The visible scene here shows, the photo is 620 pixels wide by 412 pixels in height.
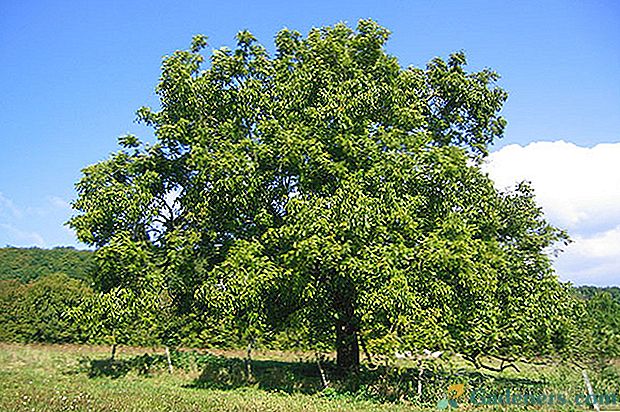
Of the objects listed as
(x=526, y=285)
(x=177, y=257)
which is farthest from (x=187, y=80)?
(x=526, y=285)

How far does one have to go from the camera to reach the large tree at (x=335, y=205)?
13383 millimetres

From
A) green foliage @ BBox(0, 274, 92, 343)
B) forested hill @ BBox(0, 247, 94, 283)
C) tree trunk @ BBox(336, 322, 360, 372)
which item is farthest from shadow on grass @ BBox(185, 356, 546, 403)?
forested hill @ BBox(0, 247, 94, 283)

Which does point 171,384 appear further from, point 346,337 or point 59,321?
point 59,321

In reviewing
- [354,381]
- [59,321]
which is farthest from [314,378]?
[59,321]

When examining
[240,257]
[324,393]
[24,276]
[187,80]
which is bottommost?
[324,393]

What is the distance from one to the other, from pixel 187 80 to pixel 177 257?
5.50 meters

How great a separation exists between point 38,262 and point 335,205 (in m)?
34.7

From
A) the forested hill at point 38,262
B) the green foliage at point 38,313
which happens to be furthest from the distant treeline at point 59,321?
the forested hill at point 38,262

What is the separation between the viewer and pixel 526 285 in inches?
671

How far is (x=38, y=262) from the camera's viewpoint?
134 ft

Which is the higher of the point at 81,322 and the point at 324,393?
the point at 81,322

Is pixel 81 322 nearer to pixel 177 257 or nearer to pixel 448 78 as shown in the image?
pixel 177 257

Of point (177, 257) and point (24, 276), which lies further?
point (24, 276)

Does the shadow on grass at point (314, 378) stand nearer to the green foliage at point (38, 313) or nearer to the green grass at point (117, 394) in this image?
the green grass at point (117, 394)
